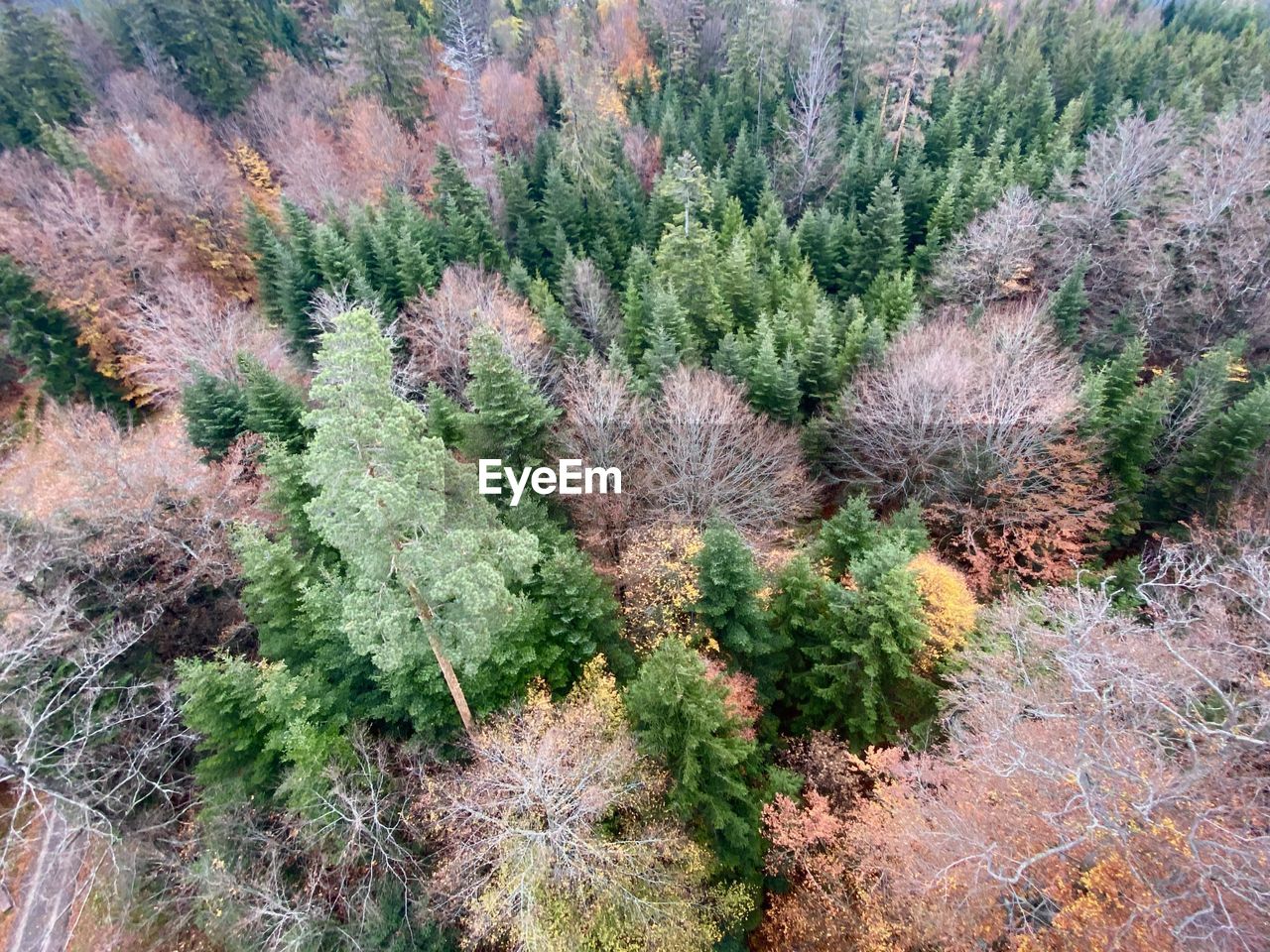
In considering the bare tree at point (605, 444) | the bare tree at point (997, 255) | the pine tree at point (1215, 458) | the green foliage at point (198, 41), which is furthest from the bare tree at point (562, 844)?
the green foliage at point (198, 41)

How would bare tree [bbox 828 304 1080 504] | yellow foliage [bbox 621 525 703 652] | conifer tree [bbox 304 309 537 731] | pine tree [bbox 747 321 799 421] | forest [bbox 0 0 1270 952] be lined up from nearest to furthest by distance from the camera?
conifer tree [bbox 304 309 537 731] < forest [bbox 0 0 1270 952] < yellow foliage [bbox 621 525 703 652] < bare tree [bbox 828 304 1080 504] < pine tree [bbox 747 321 799 421]

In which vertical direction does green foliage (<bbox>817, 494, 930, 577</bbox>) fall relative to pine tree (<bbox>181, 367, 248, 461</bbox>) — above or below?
below

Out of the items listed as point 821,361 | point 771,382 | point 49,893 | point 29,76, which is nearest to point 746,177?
point 821,361

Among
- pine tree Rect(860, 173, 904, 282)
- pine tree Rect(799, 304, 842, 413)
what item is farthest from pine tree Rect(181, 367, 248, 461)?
pine tree Rect(860, 173, 904, 282)

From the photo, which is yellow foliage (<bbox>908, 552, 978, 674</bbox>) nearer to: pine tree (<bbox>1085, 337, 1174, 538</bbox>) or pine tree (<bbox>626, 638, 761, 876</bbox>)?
pine tree (<bbox>626, 638, 761, 876</bbox>)

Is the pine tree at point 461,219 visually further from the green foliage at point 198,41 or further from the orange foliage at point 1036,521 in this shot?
the orange foliage at point 1036,521

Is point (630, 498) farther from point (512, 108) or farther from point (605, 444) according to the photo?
point (512, 108)
